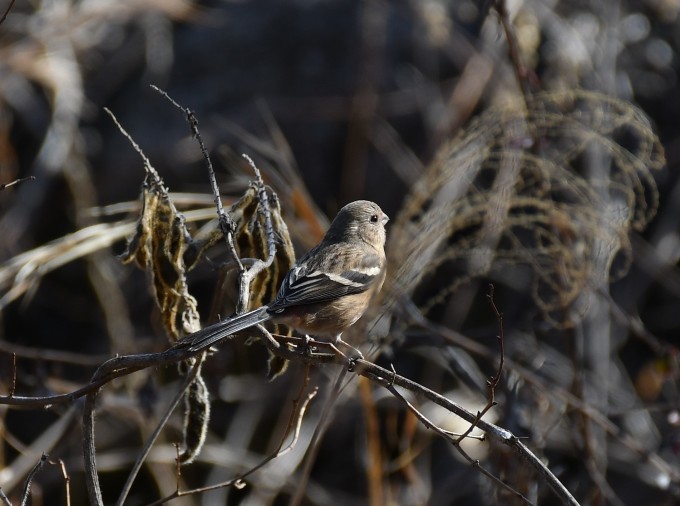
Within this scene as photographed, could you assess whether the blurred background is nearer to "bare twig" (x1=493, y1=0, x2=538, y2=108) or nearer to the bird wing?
"bare twig" (x1=493, y1=0, x2=538, y2=108)

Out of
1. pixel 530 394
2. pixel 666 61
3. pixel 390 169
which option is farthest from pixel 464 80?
pixel 530 394

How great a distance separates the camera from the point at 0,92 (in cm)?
655

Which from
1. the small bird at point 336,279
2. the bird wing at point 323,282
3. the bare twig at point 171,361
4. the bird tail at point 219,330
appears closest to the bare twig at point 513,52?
the small bird at point 336,279

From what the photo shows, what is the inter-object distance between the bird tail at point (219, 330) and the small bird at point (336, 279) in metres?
0.14

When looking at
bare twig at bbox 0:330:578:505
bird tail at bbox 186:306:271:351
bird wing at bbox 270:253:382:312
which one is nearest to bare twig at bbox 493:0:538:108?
bird wing at bbox 270:253:382:312

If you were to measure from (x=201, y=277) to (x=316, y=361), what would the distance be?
4053 millimetres

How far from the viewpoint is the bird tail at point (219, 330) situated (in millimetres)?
2350

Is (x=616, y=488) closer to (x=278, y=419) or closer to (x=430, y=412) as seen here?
(x=430, y=412)

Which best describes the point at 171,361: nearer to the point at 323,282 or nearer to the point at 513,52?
the point at 323,282

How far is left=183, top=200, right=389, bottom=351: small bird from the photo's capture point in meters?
3.31

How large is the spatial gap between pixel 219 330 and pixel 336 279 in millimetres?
1341

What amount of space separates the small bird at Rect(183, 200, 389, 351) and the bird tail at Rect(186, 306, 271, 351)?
0.14 meters

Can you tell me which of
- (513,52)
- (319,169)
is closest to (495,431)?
(513,52)

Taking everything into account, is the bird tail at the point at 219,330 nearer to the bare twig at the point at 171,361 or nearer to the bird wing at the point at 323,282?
the bare twig at the point at 171,361
